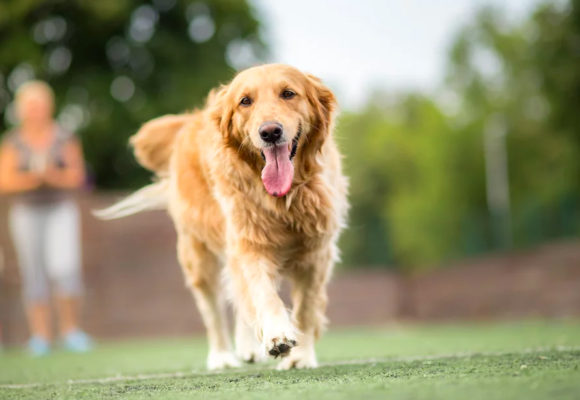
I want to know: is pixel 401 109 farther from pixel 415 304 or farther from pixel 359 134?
pixel 415 304

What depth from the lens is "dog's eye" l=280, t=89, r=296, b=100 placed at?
441cm

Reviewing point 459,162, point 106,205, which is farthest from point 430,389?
point 459,162

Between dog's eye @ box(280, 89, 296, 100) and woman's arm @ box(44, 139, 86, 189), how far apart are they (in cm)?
463

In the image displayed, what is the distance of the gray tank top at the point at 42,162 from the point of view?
848 cm

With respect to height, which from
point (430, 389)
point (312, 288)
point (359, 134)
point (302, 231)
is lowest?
point (430, 389)

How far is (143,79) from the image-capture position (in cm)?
2294

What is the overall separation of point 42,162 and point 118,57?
15.1 metres

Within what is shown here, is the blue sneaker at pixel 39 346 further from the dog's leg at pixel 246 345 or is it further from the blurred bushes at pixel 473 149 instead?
the blurred bushes at pixel 473 149

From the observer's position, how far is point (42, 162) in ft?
28.0

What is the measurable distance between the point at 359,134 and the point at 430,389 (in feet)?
176

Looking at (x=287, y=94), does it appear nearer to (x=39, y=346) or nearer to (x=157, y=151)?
(x=157, y=151)

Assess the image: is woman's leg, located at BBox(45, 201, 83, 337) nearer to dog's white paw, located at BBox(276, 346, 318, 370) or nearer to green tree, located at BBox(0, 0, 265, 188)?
dog's white paw, located at BBox(276, 346, 318, 370)

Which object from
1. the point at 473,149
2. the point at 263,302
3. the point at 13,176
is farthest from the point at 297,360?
the point at 473,149

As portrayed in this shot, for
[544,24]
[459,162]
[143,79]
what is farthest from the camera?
[459,162]
